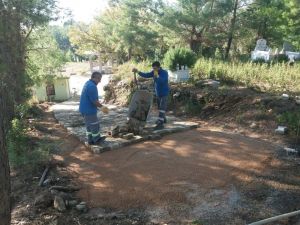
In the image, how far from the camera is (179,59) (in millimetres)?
11906

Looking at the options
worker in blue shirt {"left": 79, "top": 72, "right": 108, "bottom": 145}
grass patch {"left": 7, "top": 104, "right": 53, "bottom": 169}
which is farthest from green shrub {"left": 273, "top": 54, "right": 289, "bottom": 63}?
grass patch {"left": 7, "top": 104, "right": 53, "bottom": 169}

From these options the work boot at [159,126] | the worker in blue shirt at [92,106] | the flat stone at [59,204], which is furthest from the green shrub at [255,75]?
the flat stone at [59,204]

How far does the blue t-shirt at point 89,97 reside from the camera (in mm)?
6719

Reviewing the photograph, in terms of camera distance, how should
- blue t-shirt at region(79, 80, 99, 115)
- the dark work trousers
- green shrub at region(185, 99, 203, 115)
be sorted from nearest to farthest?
blue t-shirt at region(79, 80, 99, 115), the dark work trousers, green shrub at region(185, 99, 203, 115)

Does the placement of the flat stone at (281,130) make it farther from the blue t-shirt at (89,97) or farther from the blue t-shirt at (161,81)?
the blue t-shirt at (89,97)

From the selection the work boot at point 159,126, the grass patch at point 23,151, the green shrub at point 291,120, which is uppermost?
the green shrub at point 291,120

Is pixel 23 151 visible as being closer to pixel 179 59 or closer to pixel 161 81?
pixel 161 81

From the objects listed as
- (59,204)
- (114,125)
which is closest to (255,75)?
(114,125)

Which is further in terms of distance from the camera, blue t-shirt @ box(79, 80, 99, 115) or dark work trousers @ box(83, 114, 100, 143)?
dark work trousers @ box(83, 114, 100, 143)

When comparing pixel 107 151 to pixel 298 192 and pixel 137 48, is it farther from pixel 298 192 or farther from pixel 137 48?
pixel 137 48

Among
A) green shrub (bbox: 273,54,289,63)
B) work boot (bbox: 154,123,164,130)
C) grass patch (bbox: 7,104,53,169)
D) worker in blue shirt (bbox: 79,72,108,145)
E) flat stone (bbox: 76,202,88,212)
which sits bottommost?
flat stone (bbox: 76,202,88,212)

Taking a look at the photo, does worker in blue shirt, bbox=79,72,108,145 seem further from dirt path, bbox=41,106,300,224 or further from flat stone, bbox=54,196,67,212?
flat stone, bbox=54,196,67,212

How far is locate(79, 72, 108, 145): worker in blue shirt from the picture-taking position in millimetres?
6738

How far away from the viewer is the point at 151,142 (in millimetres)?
7168
